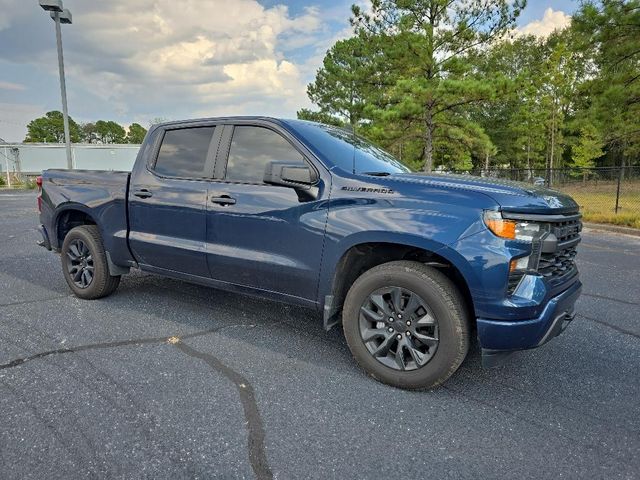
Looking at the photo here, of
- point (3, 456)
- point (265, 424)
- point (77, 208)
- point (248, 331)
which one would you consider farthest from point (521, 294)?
point (77, 208)

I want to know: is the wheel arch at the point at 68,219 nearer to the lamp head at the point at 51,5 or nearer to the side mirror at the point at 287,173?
the side mirror at the point at 287,173

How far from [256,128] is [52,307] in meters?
2.82

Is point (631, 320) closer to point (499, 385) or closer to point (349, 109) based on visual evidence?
point (499, 385)

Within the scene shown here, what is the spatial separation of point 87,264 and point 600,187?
52.1 feet

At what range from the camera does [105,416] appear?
244cm

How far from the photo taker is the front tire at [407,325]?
2.62 meters

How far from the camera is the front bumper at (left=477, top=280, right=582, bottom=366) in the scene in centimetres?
248

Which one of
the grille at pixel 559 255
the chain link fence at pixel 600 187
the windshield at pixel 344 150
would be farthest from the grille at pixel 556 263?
the chain link fence at pixel 600 187

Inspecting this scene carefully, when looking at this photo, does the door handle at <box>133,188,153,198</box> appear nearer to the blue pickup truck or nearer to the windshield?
the blue pickup truck

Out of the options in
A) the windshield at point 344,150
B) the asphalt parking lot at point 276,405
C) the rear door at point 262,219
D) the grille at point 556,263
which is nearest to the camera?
the asphalt parking lot at point 276,405

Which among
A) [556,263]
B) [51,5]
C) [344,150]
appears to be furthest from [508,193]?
[51,5]

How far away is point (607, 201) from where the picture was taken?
14430mm

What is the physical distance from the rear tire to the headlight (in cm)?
374

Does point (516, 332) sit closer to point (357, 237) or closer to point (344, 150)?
point (357, 237)
